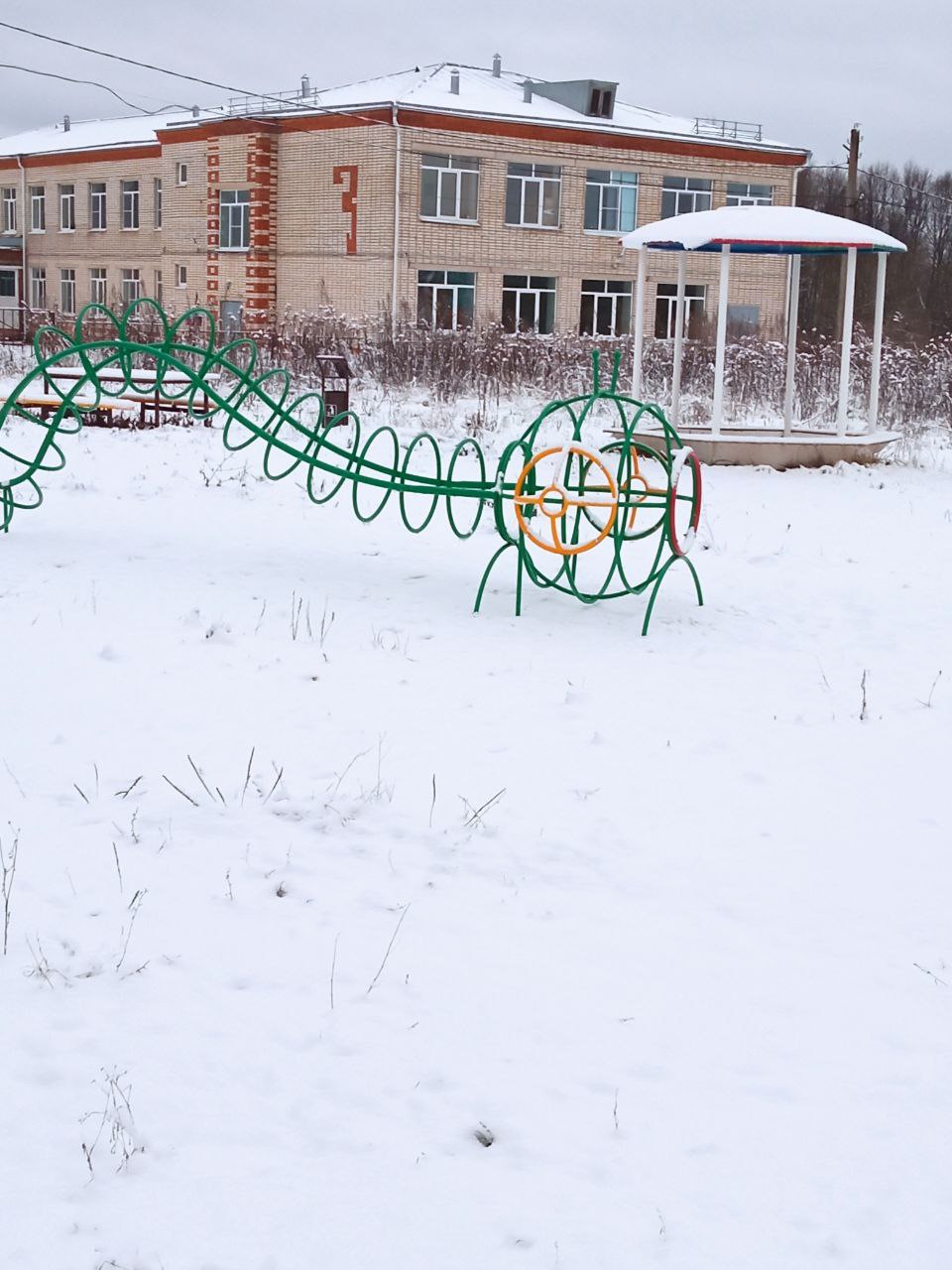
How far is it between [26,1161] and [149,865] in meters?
1.36

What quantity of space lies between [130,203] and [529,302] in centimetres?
1273

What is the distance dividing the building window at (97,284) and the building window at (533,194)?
44.4 ft

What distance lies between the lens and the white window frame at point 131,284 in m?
38.2

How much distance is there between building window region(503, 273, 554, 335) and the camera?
106ft

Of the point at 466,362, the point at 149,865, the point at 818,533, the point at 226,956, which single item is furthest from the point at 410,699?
the point at 466,362

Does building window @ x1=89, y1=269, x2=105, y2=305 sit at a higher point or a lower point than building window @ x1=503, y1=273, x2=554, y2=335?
higher

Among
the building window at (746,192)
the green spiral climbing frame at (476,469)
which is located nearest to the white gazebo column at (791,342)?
the green spiral climbing frame at (476,469)

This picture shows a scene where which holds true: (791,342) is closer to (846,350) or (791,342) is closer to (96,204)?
(846,350)

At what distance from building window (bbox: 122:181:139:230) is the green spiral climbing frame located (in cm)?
2089

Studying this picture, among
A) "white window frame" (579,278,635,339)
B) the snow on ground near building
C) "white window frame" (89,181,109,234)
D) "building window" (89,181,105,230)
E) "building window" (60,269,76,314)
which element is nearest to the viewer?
the snow on ground near building

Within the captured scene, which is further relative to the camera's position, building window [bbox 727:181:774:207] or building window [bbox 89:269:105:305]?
building window [bbox 89:269:105:305]

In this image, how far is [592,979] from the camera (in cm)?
342

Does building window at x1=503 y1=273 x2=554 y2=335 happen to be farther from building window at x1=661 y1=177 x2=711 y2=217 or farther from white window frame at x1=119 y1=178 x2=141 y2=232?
white window frame at x1=119 y1=178 x2=141 y2=232

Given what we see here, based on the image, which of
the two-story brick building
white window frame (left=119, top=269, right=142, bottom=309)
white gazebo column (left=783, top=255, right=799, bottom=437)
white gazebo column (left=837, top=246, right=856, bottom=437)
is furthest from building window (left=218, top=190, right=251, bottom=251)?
white gazebo column (left=837, top=246, right=856, bottom=437)
